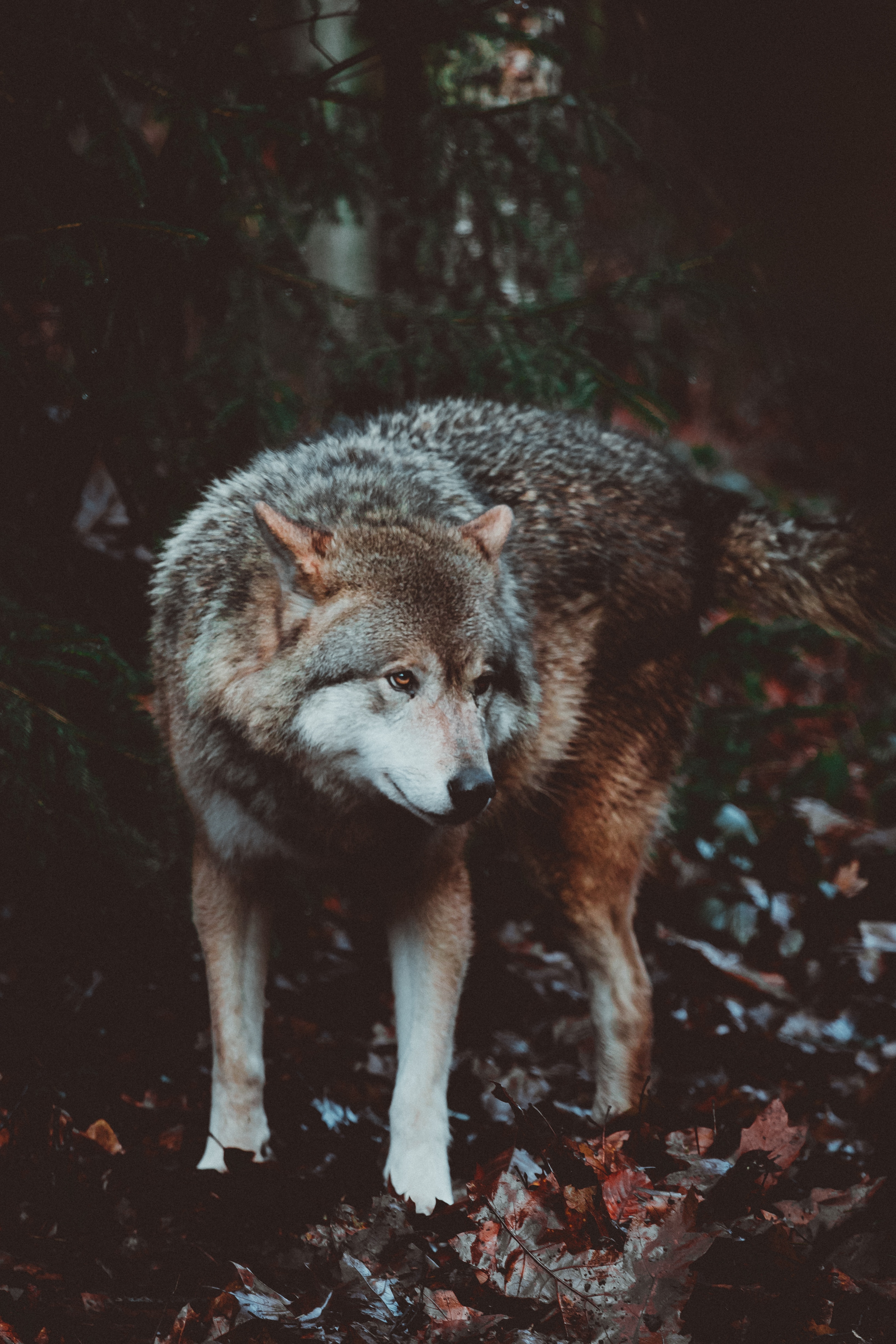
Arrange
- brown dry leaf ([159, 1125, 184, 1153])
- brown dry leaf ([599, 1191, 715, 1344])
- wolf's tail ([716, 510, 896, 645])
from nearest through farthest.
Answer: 1. brown dry leaf ([599, 1191, 715, 1344])
2. brown dry leaf ([159, 1125, 184, 1153])
3. wolf's tail ([716, 510, 896, 645])

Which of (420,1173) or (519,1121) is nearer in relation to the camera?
(519,1121)

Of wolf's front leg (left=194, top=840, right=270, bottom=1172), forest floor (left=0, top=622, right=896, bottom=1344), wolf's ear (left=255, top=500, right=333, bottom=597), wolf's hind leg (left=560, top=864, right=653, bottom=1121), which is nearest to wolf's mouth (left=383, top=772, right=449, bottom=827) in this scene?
wolf's ear (left=255, top=500, right=333, bottom=597)

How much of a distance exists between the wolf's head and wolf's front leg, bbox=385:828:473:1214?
0.57 m

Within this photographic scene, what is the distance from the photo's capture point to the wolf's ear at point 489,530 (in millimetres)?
3520

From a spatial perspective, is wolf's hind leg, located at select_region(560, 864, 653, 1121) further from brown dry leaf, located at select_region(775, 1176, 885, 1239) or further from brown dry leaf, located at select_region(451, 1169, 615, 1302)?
brown dry leaf, located at select_region(451, 1169, 615, 1302)

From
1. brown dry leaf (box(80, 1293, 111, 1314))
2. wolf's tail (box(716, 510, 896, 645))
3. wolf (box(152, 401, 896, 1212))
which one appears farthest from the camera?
wolf's tail (box(716, 510, 896, 645))

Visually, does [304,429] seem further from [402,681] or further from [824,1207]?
[824,1207]

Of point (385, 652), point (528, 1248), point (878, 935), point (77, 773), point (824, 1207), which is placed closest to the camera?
point (528, 1248)

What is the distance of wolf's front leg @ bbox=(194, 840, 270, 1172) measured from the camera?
138 inches

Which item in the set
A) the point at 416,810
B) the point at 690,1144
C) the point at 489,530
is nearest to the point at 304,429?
the point at 489,530

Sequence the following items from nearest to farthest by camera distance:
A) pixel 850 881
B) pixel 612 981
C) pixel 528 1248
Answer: pixel 528 1248, pixel 612 981, pixel 850 881

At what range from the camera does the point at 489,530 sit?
3527 mm

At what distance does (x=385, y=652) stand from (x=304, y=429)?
119 inches

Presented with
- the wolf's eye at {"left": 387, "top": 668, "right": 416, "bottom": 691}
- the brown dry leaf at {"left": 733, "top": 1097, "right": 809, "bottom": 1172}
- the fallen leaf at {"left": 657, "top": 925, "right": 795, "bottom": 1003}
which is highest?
the wolf's eye at {"left": 387, "top": 668, "right": 416, "bottom": 691}
